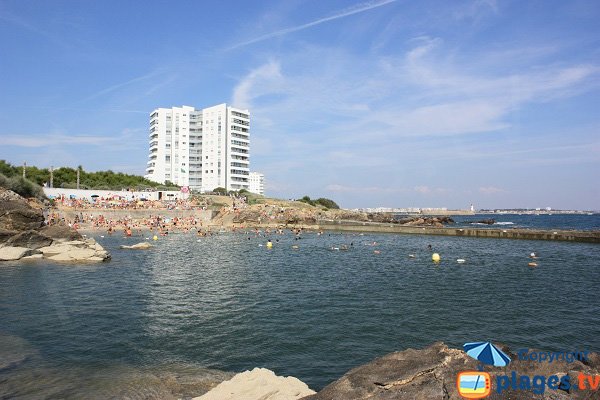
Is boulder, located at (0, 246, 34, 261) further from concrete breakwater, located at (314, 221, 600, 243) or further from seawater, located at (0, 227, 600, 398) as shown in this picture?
concrete breakwater, located at (314, 221, 600, 243)

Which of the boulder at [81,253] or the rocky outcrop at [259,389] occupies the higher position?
the boulder at [81,253]

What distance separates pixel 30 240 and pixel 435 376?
134ft

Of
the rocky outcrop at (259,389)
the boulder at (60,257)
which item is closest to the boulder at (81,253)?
the boulder at (60,257)

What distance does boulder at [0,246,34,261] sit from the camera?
34062mm

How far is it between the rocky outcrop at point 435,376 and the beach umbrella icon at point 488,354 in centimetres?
10

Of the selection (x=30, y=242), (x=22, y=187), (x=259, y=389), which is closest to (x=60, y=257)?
(x=30, y=242)

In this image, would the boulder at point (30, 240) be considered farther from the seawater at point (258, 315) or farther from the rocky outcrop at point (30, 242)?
the seawater at point (258, 315)

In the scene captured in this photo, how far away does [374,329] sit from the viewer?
17.1 meters

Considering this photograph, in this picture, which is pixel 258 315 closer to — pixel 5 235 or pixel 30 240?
pixel 30 240

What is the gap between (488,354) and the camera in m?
6.79

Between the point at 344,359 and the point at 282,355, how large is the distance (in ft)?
7.21

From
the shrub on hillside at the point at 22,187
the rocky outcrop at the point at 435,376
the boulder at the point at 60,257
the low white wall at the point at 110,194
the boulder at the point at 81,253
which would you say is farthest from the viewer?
the low white wall at the point at 110,194

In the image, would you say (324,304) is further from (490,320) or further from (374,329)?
(490,320)

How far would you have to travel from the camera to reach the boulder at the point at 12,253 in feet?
112
